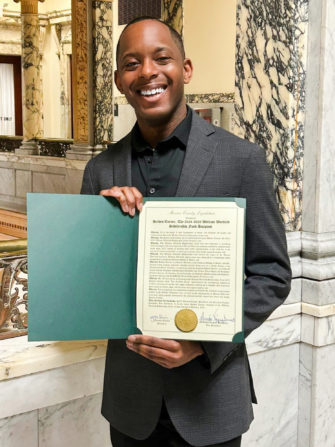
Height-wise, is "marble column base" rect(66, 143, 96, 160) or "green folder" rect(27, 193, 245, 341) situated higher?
"marble column base" rect(66, 143, 96, 160)

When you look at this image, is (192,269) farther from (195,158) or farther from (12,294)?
(12,294)

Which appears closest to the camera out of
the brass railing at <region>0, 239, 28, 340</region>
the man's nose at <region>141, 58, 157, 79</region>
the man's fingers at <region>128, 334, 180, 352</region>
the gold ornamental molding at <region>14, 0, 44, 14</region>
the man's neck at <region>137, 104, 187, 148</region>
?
the man's fingers at <region>128, 334, 180, 352</region>

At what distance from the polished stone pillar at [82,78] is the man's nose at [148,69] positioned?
29.9 feet

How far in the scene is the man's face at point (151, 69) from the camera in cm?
189

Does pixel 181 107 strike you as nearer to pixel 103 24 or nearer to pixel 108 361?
pixel 108 361

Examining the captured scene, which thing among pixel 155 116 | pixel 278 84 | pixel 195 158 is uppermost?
pixel 278 84

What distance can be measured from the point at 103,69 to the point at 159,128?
363 inches

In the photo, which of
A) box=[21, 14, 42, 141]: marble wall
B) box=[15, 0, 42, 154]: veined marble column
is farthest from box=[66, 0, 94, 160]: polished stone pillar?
box=[21, 14, 42, 141]: marble wall

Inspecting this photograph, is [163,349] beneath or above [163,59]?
beneath

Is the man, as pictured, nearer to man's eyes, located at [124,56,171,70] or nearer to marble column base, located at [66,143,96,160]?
man's eyes, located at [124,56,171,70]

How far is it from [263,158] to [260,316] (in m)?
0.47

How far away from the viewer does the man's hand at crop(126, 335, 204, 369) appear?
177cm

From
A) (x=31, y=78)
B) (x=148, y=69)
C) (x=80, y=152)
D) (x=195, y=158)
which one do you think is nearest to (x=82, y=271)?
(x=195, y=158)

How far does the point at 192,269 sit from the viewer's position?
1793mm
